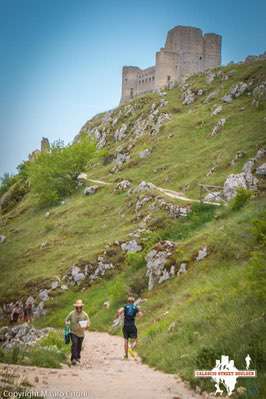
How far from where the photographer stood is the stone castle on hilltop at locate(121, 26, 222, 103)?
378 feet

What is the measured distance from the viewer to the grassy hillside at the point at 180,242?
50.8 ft

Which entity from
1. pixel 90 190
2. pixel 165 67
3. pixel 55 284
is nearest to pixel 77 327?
pixel 55 284

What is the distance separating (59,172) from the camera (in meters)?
73.9

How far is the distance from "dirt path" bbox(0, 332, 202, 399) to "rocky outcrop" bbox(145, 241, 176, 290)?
13388 millimetres

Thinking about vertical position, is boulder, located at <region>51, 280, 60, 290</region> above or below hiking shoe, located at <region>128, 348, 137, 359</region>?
above

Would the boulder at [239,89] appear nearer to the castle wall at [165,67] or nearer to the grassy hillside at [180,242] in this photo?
the grassy hillside at [180,242]

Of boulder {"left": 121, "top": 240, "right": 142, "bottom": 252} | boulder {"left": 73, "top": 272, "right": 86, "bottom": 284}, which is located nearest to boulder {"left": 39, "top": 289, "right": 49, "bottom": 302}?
boulder {"left": 73, "top": 272, "right": 86, "bottom": 284}

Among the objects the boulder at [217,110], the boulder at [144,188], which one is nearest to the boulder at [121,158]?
the boulder at [217,110]

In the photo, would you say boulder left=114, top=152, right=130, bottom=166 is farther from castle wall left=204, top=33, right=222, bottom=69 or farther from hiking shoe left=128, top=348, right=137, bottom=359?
hiking shoe left=128, top=348, right=137, bottom=359

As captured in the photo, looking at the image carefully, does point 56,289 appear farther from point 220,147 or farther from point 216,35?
point 216,35

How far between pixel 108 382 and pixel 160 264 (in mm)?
19355

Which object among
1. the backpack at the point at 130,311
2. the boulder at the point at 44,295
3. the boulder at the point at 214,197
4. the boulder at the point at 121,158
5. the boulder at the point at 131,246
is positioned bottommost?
the backpack at the point at 130,311

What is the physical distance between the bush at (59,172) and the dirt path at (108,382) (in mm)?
56373

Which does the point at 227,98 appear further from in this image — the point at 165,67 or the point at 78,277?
the point at 78,277
